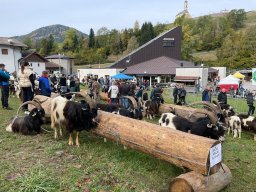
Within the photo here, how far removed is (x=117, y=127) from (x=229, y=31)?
100 m

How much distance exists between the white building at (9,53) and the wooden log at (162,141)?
134 feet

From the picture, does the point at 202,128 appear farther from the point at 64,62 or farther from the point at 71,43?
the point at 71,43

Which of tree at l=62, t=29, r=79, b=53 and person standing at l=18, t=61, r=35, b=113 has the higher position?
tree at l=62, t=29, r=79, b=53

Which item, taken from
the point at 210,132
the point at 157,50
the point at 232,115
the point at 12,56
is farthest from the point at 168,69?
the point at 210,132

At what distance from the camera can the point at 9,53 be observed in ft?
137

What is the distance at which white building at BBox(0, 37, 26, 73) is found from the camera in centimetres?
4112

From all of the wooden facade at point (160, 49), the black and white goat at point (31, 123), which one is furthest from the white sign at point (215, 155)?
the wooden facade at point (160, 49)

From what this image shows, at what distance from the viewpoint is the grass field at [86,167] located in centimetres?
431

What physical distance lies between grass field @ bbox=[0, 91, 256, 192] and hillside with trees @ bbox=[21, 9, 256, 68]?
6182cm

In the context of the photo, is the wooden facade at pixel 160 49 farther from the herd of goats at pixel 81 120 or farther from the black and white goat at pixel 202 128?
the black and white goat at pixel 202 128

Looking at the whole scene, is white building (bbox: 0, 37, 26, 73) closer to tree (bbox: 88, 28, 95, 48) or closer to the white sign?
the white sign

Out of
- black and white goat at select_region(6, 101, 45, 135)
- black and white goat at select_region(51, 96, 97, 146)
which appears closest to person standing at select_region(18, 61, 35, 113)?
black and white goat at select_region(6, 101, 45, 135)

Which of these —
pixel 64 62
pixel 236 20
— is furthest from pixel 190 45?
pixel 236 20

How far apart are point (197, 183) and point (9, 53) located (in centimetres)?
4440
